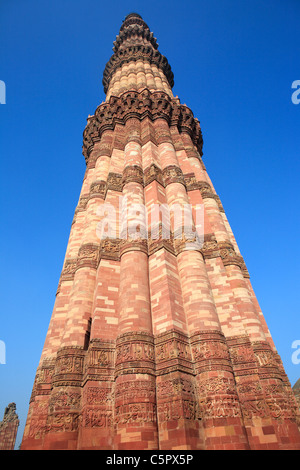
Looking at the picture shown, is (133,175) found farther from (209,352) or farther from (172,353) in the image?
(209,352)

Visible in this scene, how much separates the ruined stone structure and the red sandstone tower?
435 inches

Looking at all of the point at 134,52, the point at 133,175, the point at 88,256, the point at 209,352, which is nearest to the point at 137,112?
the point at 133,175

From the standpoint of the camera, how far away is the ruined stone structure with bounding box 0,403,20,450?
14945mm

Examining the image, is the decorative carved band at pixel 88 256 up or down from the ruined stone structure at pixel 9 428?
up

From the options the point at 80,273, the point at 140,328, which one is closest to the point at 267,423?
the point at 140,328

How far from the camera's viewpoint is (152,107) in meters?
15.2

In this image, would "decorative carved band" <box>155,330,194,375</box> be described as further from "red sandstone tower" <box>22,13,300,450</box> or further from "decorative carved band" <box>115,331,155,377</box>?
"decorative carved band" <box>115,331,155,377</box>

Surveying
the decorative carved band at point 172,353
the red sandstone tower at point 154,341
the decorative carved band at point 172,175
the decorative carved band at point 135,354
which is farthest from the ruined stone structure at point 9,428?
the decorative carved band at point 172,175

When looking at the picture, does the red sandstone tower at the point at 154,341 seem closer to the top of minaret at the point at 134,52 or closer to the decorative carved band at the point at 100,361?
the decorative carved band at the point at 100,361

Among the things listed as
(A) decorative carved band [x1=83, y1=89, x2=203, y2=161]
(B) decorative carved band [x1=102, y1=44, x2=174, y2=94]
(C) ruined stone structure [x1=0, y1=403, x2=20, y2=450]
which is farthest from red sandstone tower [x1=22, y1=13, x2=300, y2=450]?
(B) decorative carved band [x1=102, y1=44, x2=174, y2=94]

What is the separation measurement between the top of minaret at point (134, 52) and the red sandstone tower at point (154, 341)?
13.8 m

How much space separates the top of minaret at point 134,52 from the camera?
21.6 metres

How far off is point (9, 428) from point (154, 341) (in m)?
14.7

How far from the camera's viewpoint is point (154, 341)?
6.59 m
